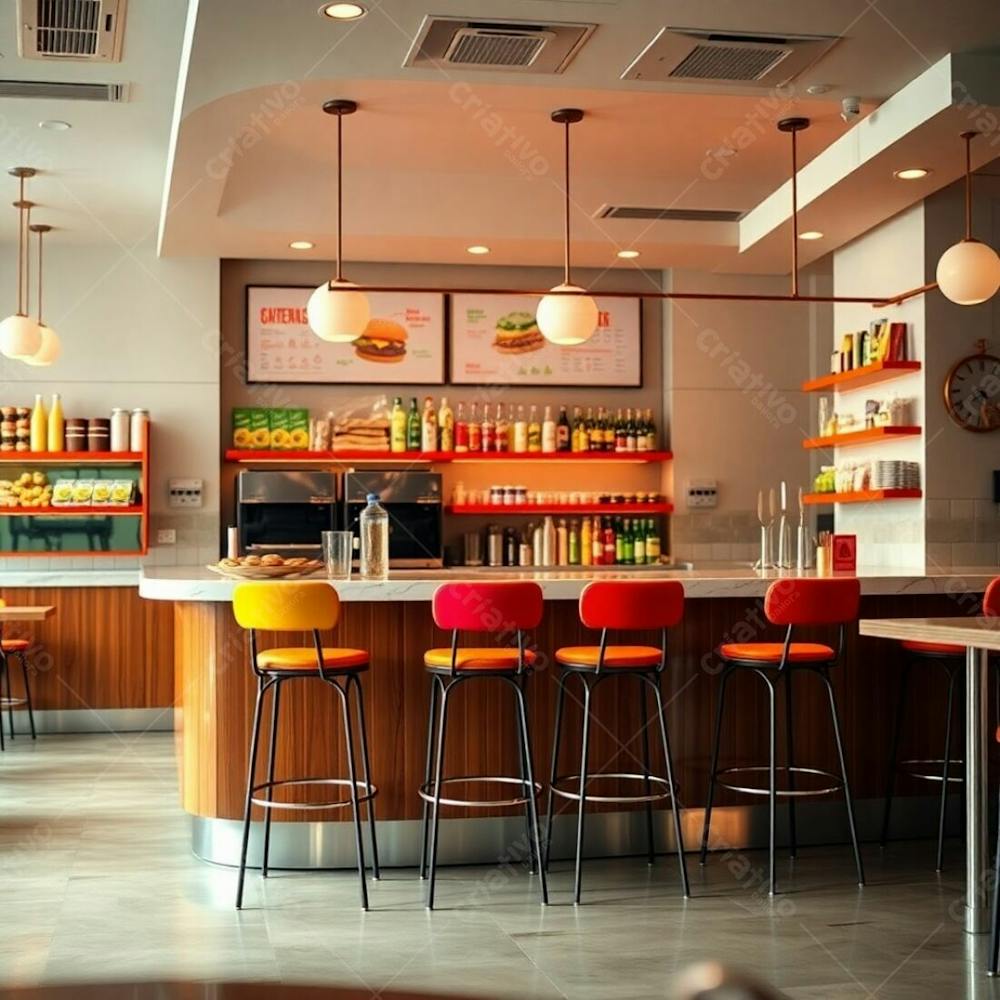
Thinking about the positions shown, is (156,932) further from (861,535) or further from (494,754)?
(861,535)

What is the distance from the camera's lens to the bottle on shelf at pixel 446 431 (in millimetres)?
8719

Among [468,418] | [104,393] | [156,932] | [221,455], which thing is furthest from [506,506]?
[156,932]

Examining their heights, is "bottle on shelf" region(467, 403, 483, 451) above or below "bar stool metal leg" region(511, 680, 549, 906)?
above

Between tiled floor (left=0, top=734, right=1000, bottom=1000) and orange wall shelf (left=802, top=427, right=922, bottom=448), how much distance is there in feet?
7.26

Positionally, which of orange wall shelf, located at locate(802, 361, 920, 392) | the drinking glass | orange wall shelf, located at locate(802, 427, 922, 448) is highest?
orange wall shelf, located at locate(802, 361, 920, 392)

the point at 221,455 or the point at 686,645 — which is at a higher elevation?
the point at 221,455

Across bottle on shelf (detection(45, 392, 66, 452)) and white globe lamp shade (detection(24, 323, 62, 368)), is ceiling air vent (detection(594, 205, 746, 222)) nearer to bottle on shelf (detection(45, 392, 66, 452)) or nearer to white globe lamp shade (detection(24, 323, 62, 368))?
white globe lamp shade (detection(24, 323, 62, 368))

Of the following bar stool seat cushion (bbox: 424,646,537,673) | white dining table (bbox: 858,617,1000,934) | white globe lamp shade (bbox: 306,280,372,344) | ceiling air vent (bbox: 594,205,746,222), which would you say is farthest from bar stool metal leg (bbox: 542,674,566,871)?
ceiling air vent (bbox: 594,205,746,222)

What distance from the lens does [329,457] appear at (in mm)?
8648

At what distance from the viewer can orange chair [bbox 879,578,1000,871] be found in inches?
199

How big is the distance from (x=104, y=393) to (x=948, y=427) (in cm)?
525

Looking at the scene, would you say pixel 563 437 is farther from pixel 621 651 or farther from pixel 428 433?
pixel 621 651

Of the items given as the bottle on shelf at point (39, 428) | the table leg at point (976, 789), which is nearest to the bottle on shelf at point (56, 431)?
the bottle on shelf at point (39, 428)

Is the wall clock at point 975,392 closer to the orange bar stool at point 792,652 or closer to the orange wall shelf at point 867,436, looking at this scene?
the orange wall shelf at point 867,436
